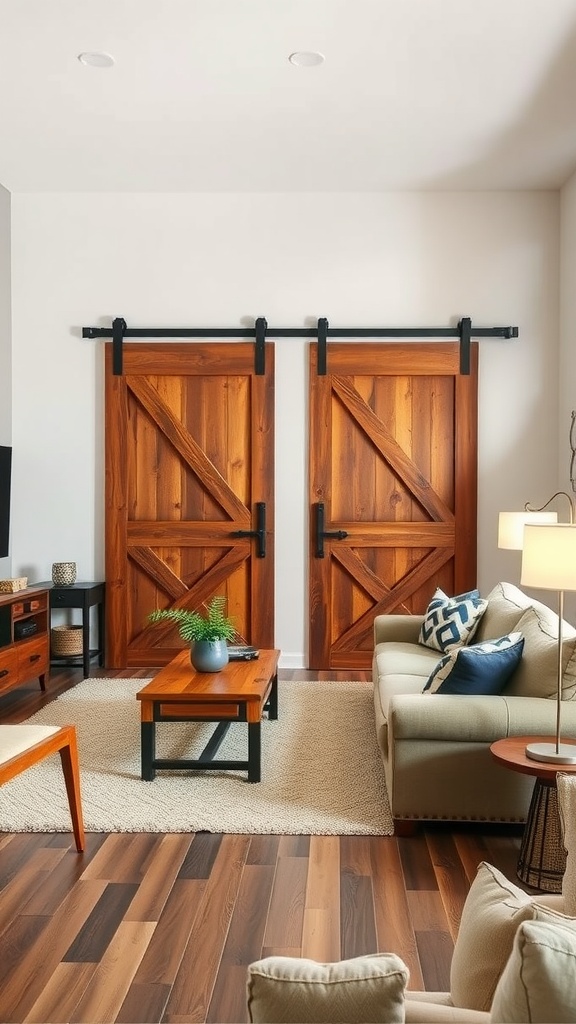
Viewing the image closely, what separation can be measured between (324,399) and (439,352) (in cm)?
88

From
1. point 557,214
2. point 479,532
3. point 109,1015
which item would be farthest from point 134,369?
point 109,1015

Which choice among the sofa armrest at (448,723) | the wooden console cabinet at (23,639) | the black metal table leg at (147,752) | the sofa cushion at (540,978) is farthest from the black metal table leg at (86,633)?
the sofa cushion at (540,978)

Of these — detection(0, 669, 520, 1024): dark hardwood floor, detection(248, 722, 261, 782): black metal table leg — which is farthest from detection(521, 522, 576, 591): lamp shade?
detection(248, 722, 261, 782): black metal table leg

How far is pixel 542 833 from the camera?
2848 mm

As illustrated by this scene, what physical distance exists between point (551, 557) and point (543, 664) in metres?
0.66

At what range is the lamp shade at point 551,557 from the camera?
2.90 metres

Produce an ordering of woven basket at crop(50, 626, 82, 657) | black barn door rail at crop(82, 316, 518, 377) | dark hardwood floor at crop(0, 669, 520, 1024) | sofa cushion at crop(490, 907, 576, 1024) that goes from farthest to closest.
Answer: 1. black barn door rail at crop(82, 316, 518, 377)
2. woven basket at crop(50, 626, 82, 657)
3. dark hardwood floor at crop(0, 669, 520, 1024)
4. sofa cushion at crop(490, 907, 576, 1024)

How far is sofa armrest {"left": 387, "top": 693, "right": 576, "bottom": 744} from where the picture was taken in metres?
3.24

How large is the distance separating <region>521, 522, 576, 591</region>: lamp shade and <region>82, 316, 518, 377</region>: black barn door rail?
3613mm

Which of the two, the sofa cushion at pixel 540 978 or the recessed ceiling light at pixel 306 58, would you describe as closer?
the sofa cushion at pixel 540 978

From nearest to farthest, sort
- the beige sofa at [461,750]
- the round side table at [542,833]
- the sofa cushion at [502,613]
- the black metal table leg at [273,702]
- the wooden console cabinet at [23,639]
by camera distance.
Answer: the round side table at [542,833] < the beige sofa at [461,750] < the sofa cushion at [502,613] < the black metal table leg at [273,702] < the wooden console cabinet at [23,639]

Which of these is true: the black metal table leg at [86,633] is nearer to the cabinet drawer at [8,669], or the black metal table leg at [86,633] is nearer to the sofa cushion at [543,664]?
the cabinet drawer at [8,669]

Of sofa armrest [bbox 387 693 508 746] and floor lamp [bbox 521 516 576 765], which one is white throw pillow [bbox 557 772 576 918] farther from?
sofa armrest [bbox 387 693 508 746]

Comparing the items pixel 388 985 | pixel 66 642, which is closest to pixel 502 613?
pixel 66 642
